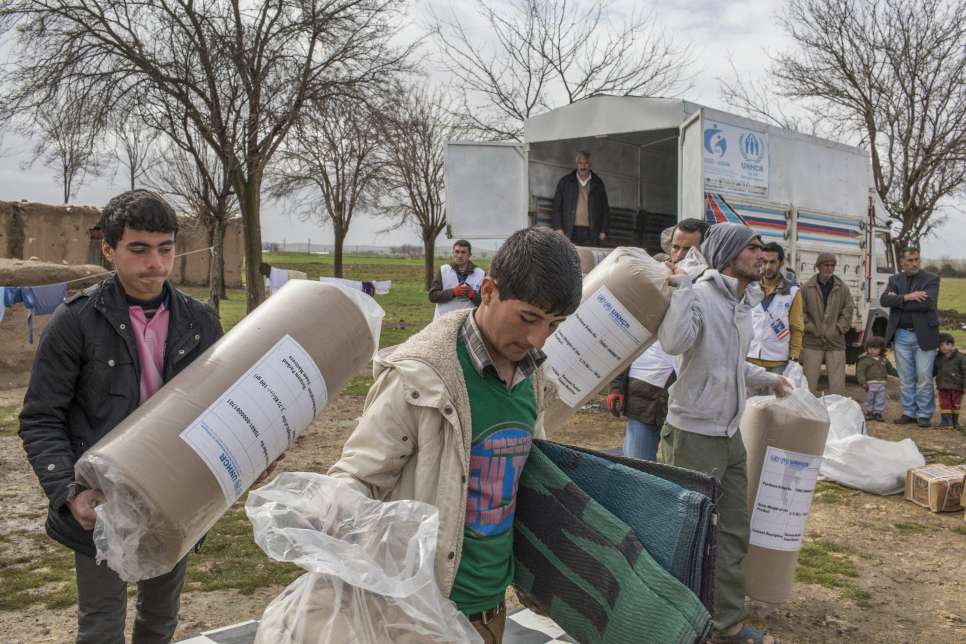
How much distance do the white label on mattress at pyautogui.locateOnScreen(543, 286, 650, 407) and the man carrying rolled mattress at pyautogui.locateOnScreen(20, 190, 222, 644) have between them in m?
1.27

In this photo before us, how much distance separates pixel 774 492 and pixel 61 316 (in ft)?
9.69

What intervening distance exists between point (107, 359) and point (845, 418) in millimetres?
5692

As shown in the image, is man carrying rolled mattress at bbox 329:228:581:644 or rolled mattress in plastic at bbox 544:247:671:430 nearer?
man carrying rolled mattress at bbox 329:228:581:644

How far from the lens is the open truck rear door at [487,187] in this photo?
897 centimetres

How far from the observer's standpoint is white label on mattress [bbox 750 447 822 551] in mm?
3598

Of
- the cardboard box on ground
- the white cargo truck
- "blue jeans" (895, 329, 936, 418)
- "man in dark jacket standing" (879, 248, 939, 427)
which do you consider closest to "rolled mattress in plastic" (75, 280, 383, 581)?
the cardboard box on ground

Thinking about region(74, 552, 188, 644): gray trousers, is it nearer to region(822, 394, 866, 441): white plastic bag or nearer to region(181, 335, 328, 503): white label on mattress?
region(181, 335, 328, 503): white label on mattress

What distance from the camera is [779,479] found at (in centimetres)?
361

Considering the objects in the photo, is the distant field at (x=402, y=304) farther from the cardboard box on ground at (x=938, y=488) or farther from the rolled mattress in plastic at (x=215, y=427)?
the rolled mattress in plastic at (x=215, y=427)

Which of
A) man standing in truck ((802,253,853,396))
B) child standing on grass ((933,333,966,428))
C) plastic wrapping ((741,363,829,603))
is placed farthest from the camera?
man standing in truck ((802,253,853,396))

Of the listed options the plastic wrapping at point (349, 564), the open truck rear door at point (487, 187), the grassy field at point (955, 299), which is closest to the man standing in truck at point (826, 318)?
the open truck rear door at point (487, 187)

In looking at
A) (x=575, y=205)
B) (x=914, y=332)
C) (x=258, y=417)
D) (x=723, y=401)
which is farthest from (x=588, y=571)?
(x=914, y=332)

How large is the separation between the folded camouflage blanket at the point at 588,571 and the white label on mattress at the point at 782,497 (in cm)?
203

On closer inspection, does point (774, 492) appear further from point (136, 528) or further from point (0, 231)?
point (0, 231)
